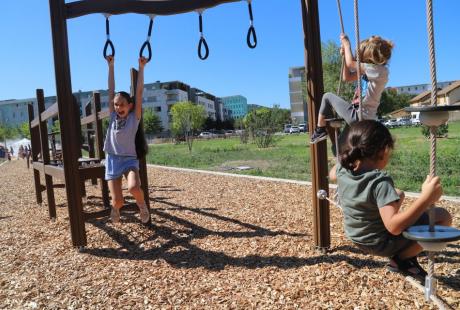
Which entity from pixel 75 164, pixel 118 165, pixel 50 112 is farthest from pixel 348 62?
pixel 50 112

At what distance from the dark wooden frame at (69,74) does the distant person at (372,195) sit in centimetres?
131

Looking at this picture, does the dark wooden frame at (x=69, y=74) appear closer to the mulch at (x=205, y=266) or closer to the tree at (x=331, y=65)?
the mulch at (x=205, y=266)

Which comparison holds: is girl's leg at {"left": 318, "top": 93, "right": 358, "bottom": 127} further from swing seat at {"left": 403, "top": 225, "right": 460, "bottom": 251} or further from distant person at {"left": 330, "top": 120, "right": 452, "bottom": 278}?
swing seat at {"left": 403, "top": 225, "right": 460, "bottom": 251}

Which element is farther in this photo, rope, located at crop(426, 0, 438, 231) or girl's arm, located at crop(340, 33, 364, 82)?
girl's arm, located at crop(340, 33, 364, 82)

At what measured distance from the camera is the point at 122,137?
161 inches

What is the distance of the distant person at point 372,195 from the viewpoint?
79.4 inches

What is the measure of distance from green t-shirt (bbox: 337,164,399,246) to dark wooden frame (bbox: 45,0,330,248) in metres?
1.27

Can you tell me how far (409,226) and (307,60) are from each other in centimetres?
200

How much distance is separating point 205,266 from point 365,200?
6.25 ft

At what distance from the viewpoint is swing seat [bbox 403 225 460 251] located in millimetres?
1770

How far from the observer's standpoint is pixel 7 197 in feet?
29.5

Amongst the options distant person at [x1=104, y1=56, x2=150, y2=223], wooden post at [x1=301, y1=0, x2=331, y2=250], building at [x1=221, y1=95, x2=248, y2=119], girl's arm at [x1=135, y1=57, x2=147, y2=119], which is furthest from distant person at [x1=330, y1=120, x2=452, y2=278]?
building at [x1=221, y1=95, x2=248, y2=119]

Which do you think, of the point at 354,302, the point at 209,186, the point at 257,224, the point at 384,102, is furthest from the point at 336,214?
the point at 384,102

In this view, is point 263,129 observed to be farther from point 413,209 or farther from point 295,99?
point 295,99
